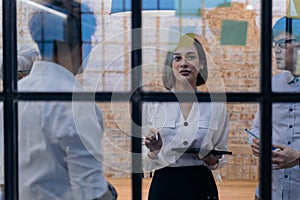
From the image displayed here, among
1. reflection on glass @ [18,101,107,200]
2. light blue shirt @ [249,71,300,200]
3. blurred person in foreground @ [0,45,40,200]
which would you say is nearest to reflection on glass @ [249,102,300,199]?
light blue shirt @ [249,71,300,200]

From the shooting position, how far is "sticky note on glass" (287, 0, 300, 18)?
1.56 meters

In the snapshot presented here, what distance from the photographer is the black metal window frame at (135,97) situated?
4.74ft

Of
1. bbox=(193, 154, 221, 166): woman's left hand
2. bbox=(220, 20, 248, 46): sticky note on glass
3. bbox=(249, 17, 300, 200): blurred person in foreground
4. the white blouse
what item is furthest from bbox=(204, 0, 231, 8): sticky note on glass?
bbox=(193, 154, 221, 166): woman's left hand

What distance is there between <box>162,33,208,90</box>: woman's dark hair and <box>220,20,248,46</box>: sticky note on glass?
7 cm

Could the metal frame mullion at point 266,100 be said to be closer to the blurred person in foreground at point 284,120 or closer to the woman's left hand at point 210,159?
the blurred person in foreground at point 284,120

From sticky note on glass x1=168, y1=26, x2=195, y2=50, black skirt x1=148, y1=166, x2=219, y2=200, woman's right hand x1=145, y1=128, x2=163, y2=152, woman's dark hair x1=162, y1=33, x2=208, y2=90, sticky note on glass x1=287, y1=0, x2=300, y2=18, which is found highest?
sticky note on glass x1=287, y1=0, x2=300, y2=18

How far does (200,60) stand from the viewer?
5.12ft

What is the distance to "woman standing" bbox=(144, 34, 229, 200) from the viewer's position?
1491 mm

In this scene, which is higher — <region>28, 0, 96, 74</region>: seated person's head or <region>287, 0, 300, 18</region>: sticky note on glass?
<region>287, 0, 300, 18</region>: sticky note on glass

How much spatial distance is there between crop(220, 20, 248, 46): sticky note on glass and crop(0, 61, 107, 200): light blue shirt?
1.23ft

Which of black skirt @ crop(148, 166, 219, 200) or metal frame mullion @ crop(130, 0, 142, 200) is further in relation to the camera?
black skirt @ crop(148, 166, 219, 200)

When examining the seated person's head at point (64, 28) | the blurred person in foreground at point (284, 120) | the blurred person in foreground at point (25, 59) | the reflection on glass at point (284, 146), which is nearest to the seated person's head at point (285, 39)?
the blurred person in foreground at point (284, 120)

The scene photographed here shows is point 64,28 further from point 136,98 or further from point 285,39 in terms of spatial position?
point 285,39

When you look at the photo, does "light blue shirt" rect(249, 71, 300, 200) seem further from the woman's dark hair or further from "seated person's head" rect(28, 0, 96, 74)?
"seated person's head" rect(28, 0, 96, 74)
